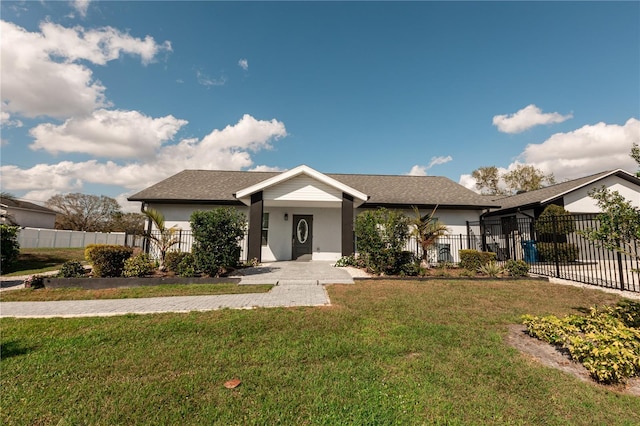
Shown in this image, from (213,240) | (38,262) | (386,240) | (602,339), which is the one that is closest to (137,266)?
(213,240)

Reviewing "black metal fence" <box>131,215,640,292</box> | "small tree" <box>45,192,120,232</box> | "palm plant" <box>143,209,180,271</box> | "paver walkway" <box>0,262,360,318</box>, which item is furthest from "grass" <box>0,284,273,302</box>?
"small tree" <box>45,192,120,232</box>

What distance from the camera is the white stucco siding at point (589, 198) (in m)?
15.1

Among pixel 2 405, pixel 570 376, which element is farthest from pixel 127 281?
pixel 570 376

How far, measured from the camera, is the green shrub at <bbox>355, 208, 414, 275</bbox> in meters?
10.4

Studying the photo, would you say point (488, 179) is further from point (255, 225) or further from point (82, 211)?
point (82, 211)

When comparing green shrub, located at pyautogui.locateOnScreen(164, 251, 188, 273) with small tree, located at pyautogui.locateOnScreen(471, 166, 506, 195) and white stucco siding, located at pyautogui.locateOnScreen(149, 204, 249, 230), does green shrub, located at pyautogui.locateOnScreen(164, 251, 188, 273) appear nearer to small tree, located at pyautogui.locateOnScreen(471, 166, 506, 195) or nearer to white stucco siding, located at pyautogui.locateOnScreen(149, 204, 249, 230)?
white stucco siding, located at pyautogui.locateOnScreen(149, 204, 249, 230)

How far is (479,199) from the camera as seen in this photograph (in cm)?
1584

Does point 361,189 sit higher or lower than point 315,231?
higher

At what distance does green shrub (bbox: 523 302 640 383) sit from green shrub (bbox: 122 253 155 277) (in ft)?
36.3

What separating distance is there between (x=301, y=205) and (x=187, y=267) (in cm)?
647

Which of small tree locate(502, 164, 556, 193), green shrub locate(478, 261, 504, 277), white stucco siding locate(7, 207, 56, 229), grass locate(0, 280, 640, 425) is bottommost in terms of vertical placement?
grass locate(0, 280, 640, 425)

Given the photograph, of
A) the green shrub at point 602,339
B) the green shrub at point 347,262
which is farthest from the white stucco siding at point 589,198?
the green shrub at point 602,339

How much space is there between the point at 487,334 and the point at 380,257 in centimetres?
594

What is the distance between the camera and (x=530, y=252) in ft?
47.2
